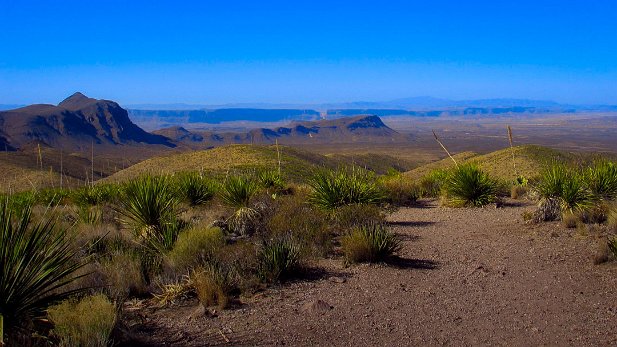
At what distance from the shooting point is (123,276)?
7910 mm

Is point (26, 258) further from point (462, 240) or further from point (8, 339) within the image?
point (462, 240)

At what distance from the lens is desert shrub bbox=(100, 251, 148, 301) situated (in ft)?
24.9

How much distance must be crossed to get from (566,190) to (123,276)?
28.8ft

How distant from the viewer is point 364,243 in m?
9.33

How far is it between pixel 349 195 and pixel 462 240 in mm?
3300

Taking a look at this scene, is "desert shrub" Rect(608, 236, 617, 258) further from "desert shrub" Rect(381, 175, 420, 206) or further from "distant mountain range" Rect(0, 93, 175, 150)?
"distant mountain range" Rect(0, 93, 175, 150)

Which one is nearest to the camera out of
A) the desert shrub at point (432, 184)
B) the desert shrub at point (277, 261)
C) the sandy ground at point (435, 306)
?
the sandy ground at point (435, 306)

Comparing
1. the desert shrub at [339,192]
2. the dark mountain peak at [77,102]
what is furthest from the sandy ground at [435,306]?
the dark mountain peak at [77,102]

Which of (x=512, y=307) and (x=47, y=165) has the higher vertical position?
(x=512, y=307)

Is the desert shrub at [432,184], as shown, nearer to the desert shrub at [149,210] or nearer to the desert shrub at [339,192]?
the desert shrub at [339,192]

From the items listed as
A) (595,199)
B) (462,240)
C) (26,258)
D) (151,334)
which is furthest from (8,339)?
(595,199)

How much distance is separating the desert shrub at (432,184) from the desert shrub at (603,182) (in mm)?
5585

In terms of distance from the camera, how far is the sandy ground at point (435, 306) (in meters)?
6.29

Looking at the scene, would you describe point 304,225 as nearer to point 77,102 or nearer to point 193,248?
point 193,248
